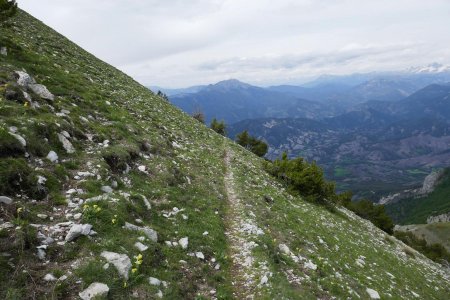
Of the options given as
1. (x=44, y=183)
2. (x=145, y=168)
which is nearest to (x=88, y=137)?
(x=145, y=168)

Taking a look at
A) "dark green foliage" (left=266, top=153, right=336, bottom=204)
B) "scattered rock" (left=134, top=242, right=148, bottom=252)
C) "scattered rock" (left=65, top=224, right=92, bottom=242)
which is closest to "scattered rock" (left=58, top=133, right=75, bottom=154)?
"scattered rock" (left=65, top=224, right=92, bottom=242)

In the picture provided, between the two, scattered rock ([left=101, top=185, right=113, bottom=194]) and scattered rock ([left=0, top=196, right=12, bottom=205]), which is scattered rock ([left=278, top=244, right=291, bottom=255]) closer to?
scattered rock ([left=101, top=185, right=113, bottom=194])

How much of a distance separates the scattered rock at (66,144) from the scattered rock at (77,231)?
20.1 feet

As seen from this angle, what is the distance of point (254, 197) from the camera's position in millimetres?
24828

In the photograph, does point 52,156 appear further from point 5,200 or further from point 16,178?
point 5,200

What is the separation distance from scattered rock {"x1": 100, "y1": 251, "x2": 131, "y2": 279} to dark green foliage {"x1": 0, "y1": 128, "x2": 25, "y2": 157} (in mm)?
6159

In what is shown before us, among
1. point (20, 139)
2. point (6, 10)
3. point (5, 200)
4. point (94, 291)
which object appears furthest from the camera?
point (6, 10)

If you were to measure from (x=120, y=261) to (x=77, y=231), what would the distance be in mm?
1939

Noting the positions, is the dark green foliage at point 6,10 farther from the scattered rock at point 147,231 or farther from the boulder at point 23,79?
the scattered rock at point 147,231

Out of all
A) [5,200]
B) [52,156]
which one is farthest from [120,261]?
[52,156]

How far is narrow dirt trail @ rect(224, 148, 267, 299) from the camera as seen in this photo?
510 inches

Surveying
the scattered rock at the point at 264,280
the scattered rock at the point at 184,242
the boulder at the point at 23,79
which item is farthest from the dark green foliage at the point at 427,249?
the boulder at the point at 23,79

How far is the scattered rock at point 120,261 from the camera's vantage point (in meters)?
10.7

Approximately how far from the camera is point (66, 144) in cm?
1675
